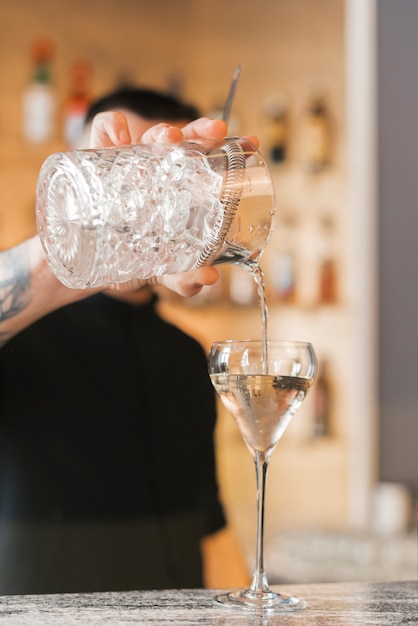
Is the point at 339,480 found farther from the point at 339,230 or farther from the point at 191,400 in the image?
the point at 191,400

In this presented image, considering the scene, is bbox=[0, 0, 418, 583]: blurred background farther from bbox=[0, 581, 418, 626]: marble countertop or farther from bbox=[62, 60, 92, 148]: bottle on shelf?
bbox=[0, 581, 418, 626]: marble countertop

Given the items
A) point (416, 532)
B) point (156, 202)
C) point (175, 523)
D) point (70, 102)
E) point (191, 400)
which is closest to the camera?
point (156, 202)

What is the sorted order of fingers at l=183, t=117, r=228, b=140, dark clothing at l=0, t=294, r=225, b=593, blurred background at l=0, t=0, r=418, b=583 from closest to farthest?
fingers at l=183, t=117, r=228, b=140 < dark clothing at l=0, t=294, r=225, b=593 < blurred background at l=0, t=0, r=418, b=583

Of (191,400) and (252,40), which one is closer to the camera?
(191,400)

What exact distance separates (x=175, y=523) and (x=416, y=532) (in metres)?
0.95

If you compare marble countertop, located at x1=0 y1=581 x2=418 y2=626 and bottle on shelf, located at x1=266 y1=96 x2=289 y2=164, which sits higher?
bottle on shelf, located at x1=266 y1=96 x2=289 y2=164

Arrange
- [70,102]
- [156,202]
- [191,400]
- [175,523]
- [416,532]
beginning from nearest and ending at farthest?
[156,202] < [175,523] < [191,400] < [416,532] < [70,102]

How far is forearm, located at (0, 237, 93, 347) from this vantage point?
1135mm

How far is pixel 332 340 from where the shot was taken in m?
3.00

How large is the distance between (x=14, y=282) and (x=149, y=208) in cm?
48

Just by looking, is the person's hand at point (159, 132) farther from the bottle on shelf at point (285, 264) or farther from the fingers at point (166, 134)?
the bottle on shelf at point (285, 264)

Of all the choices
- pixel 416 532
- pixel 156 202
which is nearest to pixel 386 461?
pixel 416 532

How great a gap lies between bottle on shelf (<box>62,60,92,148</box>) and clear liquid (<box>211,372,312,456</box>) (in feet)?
6.61

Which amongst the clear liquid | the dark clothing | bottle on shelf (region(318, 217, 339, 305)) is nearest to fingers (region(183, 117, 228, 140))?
the clear liquid
